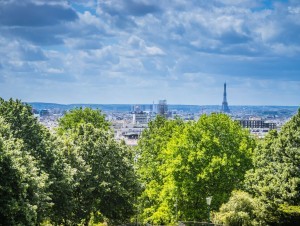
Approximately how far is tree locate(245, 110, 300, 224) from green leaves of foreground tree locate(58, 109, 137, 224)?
420 inches

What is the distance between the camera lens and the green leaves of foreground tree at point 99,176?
4112 centimetres

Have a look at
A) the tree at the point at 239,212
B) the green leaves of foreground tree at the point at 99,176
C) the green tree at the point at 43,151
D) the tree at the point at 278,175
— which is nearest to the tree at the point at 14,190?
the green tree at the point at 43,151

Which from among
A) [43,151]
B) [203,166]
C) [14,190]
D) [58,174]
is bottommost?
[203,166]

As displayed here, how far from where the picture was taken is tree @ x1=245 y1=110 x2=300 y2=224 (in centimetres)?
3922

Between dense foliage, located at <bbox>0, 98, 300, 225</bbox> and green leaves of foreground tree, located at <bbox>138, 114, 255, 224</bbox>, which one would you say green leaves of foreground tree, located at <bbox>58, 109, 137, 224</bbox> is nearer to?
dense foliage, located at <bbox>0, 98, 300, 225</bbox>

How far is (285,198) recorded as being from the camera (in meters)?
39.6

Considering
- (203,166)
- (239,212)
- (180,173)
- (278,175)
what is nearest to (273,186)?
(278,175)

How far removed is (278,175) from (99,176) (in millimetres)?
14528

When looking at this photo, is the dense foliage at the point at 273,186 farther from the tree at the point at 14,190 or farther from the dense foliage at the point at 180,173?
the tree at the point at 14,190

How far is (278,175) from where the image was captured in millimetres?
40688

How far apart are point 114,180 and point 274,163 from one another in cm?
1346

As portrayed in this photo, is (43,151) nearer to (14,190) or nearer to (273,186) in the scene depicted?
(14,190)

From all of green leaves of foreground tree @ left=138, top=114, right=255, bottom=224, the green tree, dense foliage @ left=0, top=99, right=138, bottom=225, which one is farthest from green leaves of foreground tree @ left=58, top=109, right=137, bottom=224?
green leaves of foreground tree @ left=138, top=114, right=255, bottom=224

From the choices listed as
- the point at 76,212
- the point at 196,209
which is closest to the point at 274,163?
the point at 196,209
